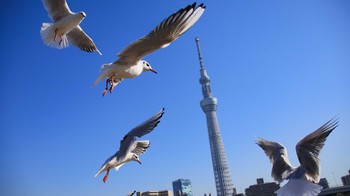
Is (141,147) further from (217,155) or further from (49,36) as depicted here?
(217,155)

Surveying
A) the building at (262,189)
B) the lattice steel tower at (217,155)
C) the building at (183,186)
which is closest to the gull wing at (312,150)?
the building at (262,189)

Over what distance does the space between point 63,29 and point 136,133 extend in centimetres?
304

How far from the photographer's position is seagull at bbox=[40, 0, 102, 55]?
21.7 feet

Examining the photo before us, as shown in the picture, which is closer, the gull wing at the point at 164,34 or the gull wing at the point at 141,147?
the gull wing at the point at 164,34

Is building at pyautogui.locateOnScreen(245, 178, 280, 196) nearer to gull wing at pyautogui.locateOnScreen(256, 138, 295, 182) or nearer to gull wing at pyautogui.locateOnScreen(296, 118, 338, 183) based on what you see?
gull wing at pyautogui.locateOnScreen(256, 138, 295, 182)

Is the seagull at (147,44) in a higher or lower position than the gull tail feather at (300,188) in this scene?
higher

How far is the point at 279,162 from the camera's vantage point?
5.84 m

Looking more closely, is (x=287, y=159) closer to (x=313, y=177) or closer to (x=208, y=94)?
(x=313, y=177)

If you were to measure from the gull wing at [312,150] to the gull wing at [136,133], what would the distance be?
2435 millimetres

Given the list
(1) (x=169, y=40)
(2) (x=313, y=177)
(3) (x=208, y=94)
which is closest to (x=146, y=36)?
(1) (x=169, y=40)

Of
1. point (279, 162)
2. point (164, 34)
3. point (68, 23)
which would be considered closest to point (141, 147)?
point (164, 34)

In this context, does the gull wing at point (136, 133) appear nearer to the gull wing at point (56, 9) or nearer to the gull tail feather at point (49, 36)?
the gull tail feather at point (49, 36)

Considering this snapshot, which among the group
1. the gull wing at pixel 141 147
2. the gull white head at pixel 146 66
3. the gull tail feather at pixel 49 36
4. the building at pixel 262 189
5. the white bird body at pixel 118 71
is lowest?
the building at pixel 262 189

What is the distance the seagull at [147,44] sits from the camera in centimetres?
405
